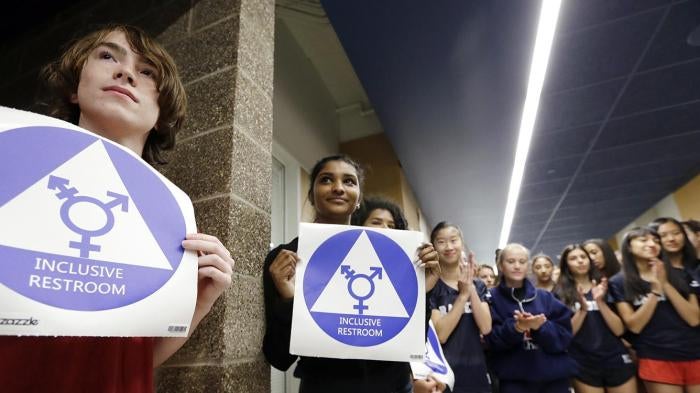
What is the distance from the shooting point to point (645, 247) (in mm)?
2660

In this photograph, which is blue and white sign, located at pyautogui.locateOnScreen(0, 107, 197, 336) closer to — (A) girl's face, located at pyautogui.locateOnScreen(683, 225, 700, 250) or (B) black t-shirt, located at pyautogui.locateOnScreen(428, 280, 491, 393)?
(B) black t-shirt, located at pyautogui.locateOnScreen(428, 280, 491, 393)

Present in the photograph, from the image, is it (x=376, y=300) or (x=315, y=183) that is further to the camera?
(x=315, y=183)

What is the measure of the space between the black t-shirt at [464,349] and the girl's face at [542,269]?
1674 mm

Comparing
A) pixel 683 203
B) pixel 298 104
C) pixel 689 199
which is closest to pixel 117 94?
pixel 298 104

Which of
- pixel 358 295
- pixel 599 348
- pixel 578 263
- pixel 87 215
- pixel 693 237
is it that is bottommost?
pixel 599 348

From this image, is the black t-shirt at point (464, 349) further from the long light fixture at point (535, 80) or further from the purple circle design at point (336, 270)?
the long light fixture at point (535, 80)

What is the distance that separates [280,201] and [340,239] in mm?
2549

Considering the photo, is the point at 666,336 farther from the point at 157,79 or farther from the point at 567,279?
the point at 157,79

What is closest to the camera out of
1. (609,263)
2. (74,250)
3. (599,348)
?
(74,250)

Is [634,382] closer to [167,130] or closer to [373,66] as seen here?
[373,66]

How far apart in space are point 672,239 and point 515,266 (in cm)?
125

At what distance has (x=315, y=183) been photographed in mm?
1537

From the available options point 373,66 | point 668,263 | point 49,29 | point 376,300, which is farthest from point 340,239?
point 668,263

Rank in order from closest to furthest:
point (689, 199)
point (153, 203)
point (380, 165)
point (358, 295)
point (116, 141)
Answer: point (153, 203), point (116, 141), point (358, 295), point (380, 165), point (689, 199)
